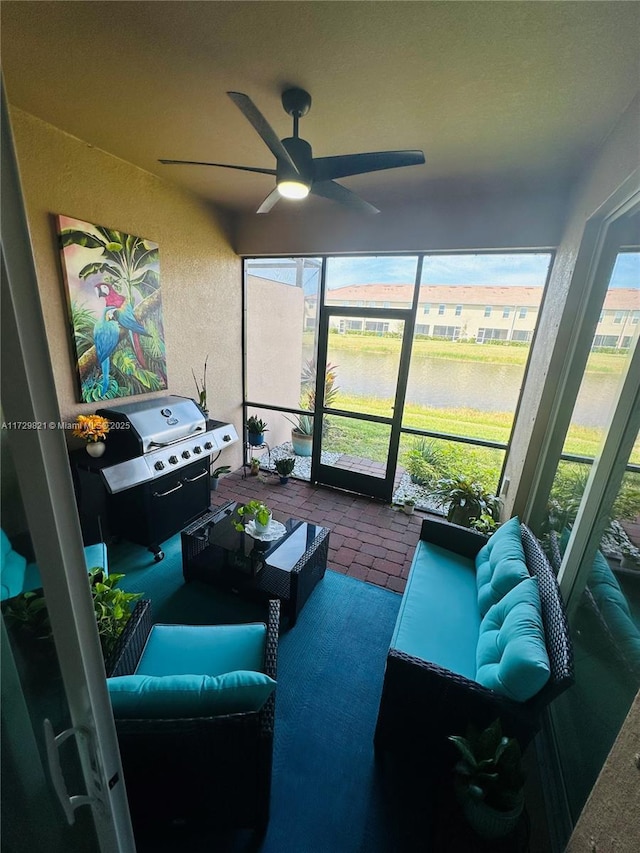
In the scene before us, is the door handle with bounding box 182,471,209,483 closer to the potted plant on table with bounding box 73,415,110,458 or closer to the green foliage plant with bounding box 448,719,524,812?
the potted plant on table with bounding box 73,415,110,458

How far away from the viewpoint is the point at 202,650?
4.99 ft

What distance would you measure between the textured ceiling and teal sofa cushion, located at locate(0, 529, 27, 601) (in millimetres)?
1889

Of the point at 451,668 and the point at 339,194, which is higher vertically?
the point at 339,194

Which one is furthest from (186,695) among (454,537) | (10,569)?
(454,537)

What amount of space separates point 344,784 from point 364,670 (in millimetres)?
510

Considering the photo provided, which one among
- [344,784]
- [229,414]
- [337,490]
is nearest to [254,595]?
[344,784]

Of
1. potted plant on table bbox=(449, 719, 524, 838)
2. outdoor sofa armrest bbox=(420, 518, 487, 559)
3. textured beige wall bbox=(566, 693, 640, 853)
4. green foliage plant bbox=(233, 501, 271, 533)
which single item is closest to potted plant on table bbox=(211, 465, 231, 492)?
green foliage plant bbox=(233, 501, 271, 533)

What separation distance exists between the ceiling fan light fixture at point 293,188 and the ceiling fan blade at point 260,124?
54mm

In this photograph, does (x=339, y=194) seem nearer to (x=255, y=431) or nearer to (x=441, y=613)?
(x=441, y=613)

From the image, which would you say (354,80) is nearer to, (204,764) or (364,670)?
(204,764)

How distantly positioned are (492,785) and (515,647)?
0.41 metres

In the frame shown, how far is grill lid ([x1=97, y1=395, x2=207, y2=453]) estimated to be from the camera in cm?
258

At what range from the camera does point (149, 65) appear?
1.57m

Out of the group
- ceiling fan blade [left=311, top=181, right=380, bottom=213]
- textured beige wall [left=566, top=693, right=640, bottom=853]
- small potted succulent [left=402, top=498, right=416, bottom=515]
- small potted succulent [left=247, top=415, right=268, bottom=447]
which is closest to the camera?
textured beige wall [left=566, top=693, right=640, bottom=853]
